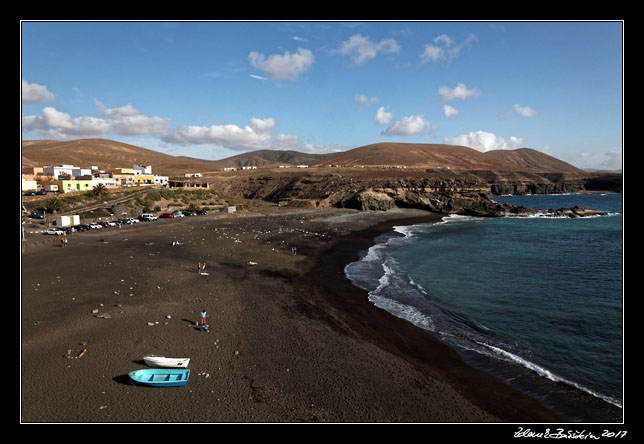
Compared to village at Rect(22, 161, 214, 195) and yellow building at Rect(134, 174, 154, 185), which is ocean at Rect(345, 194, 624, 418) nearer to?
village at Rect(22, 161, 214, 195)

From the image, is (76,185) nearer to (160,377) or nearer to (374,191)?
(374,191)

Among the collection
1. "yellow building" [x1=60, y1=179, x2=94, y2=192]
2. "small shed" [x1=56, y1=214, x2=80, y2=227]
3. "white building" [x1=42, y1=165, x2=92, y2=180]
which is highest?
"white building" [x1=42, y1=165, x2=92, y2=180]

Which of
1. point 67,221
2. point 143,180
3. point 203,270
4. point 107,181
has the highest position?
point 143,180

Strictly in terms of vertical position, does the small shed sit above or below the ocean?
above

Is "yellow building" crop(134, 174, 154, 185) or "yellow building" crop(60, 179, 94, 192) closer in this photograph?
"yellow building" crop(60, 179, 94, 192)

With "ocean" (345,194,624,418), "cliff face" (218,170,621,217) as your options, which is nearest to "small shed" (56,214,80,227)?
"ocean" (345,194,624,418)

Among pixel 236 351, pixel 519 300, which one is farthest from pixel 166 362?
pixel 519 300
